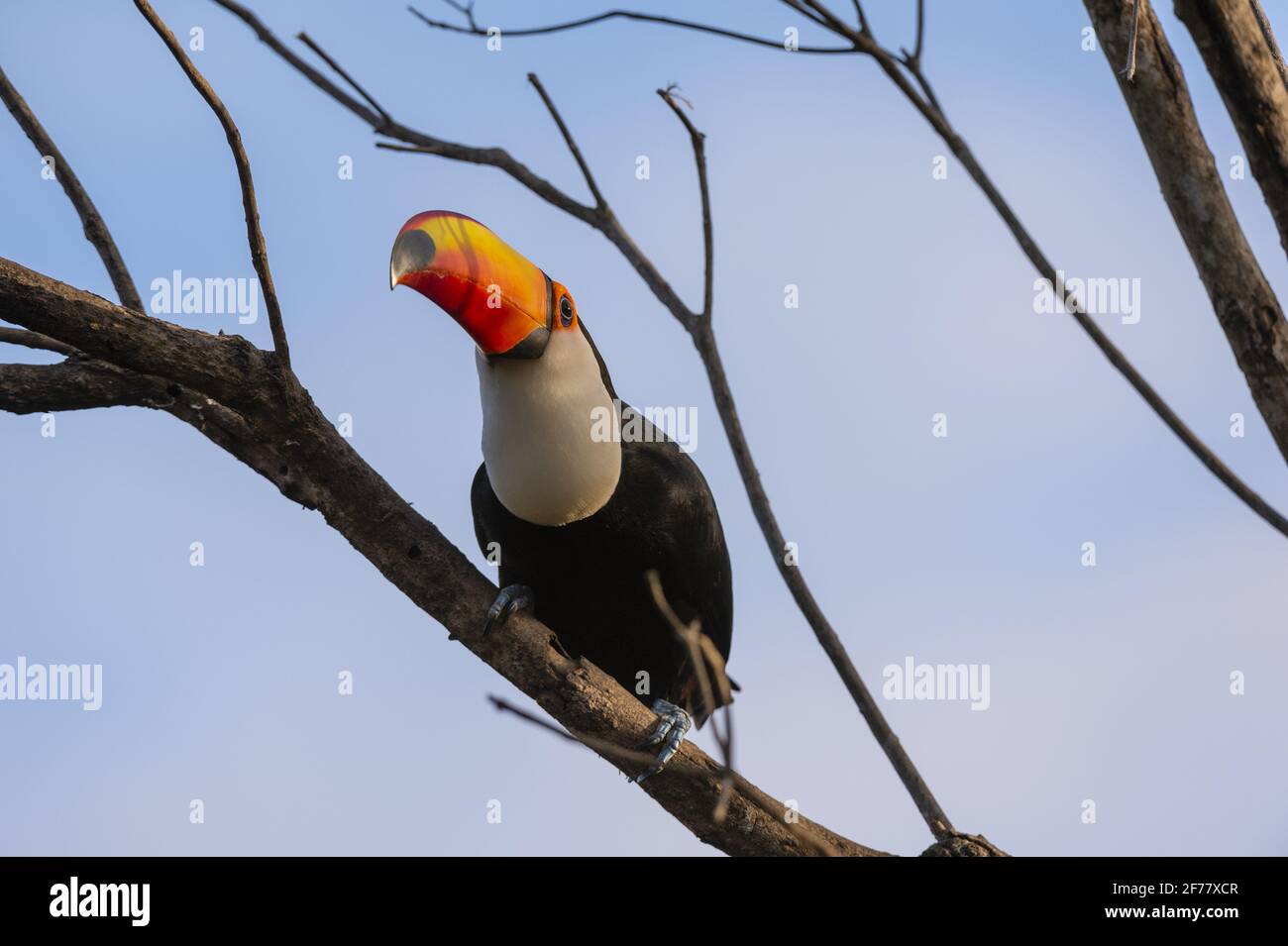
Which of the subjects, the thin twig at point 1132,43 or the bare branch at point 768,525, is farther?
the bare branch at point 768,525

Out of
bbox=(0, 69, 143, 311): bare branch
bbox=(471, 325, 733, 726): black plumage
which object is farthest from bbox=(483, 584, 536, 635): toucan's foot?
bbox=(0, 69, 143, 311): bare branch

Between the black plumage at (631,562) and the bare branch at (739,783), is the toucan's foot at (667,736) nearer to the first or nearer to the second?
the bare branch at (739,783)

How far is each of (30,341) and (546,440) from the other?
1809 millimetres

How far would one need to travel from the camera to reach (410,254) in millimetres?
4363

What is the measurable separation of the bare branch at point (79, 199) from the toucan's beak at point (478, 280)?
1005mm

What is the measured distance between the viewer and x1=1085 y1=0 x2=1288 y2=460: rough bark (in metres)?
2.63

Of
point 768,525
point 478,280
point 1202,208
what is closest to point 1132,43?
point 1202,208

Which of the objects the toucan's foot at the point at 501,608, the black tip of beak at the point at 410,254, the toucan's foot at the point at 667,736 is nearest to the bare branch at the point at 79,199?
the black tip of beak at the point at 410,254

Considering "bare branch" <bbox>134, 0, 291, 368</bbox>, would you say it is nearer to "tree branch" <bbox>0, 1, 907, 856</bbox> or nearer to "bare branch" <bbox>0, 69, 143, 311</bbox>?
"tree branch" <bbox>0, 1, 907, 856</bbox>

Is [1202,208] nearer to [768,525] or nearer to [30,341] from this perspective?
[768,525]

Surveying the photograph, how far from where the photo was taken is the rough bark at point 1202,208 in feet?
8.64
